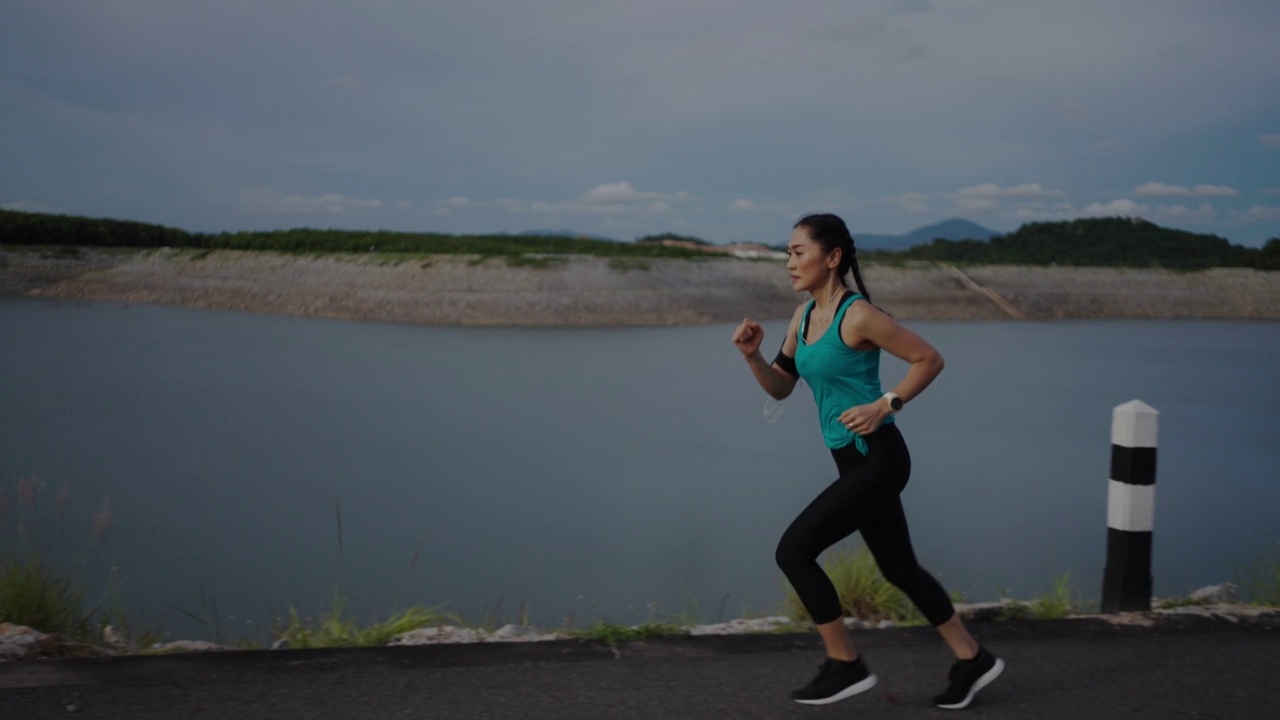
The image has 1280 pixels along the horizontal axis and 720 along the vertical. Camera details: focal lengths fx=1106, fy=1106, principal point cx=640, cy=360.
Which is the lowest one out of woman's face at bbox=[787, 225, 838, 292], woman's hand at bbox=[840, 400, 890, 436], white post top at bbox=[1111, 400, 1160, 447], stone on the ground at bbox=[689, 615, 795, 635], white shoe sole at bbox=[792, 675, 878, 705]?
stone on the ground at bbox=[689, 615, 795, 635]

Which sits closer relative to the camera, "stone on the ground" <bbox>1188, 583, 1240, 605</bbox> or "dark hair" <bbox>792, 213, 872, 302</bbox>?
"dark hair" <bbox>792, 213, 872, 302</bbox>

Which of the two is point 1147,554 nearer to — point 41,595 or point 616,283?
point 41,595

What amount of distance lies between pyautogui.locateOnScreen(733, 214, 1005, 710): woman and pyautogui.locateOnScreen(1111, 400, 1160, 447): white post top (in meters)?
1.37

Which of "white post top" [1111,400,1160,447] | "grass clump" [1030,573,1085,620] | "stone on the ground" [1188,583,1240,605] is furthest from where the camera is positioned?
"stone on the ground" [1188,583,1240,605]

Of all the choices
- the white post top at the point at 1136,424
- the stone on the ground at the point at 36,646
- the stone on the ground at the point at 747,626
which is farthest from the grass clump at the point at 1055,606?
the stone on the ground at the point at 36,646

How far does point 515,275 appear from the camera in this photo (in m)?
23.6

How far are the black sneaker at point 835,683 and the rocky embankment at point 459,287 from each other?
1930 centimetres

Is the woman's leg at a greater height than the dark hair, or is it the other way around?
the dark hair

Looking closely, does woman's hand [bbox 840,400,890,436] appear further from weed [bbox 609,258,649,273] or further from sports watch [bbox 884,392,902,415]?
weed [bbox 609,258,649,273]

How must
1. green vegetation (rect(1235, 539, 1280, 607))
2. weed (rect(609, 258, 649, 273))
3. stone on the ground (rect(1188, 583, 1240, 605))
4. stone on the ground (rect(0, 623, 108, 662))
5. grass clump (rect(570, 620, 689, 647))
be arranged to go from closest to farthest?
1. stone on the ground (rect(0, 623, 108, 662))
2. grass clump (rect(570, 620, 689, 647))
3. green vegetation (rect(1235, 539, 1280, 607))
4. stone on the ground (rect(1188, 583, 1240, 605))
5. weed (rect(609, 258, 649, 273))

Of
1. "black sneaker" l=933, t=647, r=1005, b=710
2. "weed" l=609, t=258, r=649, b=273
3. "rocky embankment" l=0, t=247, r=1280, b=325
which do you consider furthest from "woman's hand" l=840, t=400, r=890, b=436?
"weed" l=609, t=258, r=649, b=273

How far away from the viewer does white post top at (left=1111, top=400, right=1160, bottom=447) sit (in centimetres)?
416

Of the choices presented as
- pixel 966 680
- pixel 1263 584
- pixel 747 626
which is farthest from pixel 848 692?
pixel 1263 584

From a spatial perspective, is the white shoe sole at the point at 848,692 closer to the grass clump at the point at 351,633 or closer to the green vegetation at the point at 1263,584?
the grass clump at the point at 351,633
